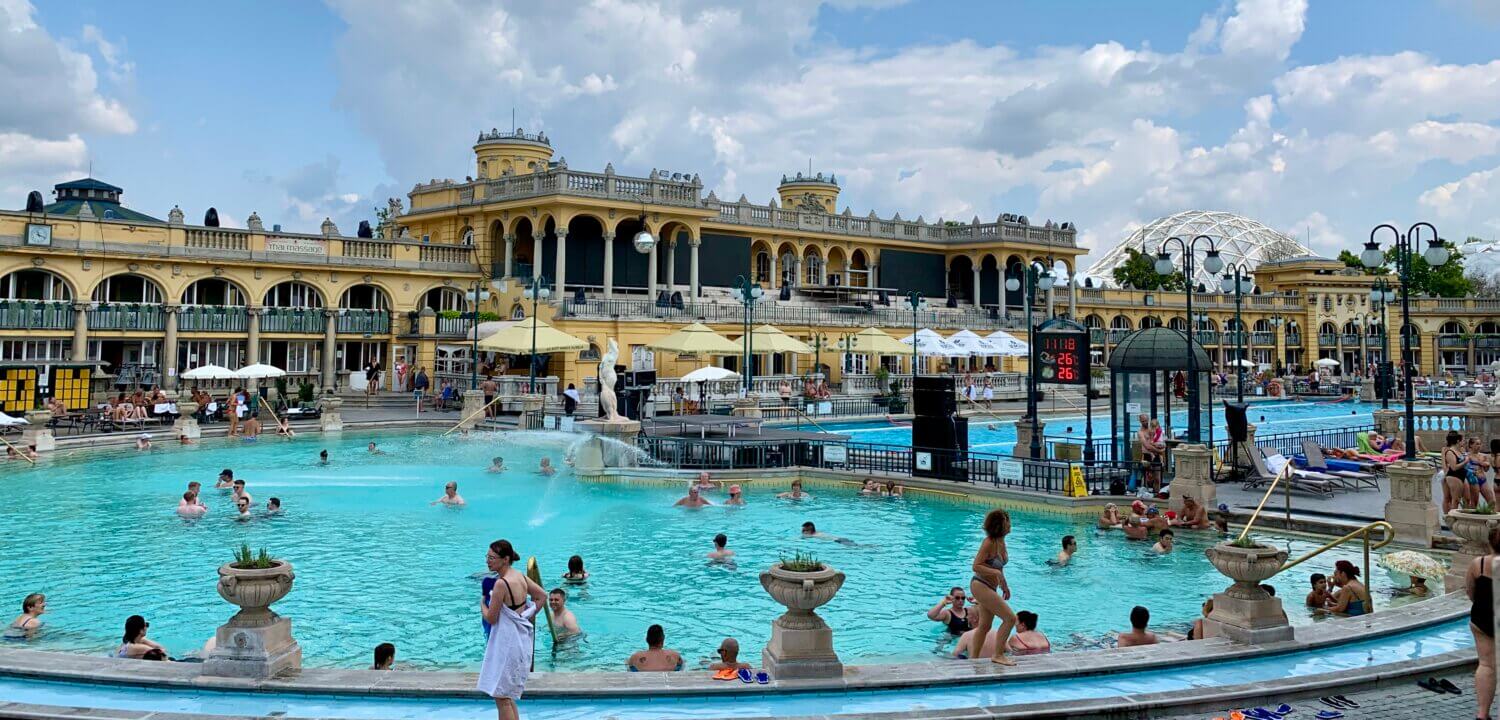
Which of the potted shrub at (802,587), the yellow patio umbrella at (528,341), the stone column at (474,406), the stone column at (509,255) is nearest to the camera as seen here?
the potted shrub at (802,587)

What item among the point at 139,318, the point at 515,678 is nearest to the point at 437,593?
the point at 515,678

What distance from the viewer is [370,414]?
3753 cm

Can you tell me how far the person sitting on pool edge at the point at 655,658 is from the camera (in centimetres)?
1013

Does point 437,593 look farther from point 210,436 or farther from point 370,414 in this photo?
point 370,414

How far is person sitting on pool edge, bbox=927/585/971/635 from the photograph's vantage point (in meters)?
12.0

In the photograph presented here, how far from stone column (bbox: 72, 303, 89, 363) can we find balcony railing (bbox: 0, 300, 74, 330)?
0.21 meters

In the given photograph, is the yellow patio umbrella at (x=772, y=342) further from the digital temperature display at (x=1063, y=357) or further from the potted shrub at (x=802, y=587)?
the potted shrub at (x=802, y=587)

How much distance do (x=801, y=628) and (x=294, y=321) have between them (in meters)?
39.1

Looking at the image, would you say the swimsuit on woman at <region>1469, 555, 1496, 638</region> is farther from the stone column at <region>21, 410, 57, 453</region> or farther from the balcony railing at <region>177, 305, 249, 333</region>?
the balcony railing at <region>177, 305, 249, 333</region>

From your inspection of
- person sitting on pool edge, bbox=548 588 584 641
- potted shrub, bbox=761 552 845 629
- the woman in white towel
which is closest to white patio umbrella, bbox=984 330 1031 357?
person sitting on pool edge, bbox=548 588 584 641

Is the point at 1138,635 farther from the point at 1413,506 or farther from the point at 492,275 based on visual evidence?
the point at 492,275

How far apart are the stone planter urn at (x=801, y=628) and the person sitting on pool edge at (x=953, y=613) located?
12.0 ft

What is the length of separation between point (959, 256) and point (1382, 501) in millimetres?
43822

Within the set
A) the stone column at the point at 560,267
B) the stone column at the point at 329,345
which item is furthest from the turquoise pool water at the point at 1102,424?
the stone column at the point at 329,345
